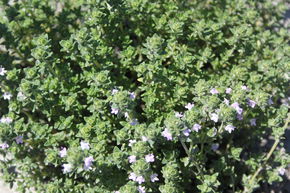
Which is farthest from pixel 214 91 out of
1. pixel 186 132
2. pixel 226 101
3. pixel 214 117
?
pixel 186 132

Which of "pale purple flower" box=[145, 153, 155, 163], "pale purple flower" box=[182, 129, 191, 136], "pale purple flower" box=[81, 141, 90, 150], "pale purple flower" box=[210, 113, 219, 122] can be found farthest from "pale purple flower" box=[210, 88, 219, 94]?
"pale purple flower" box=[81, 141, 90, 150]

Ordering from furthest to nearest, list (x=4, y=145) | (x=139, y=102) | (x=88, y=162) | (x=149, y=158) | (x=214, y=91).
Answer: (x=139, y=102) < (x=4, y=145) < (x=214, y=91) < (x=149, y=158) < (x=88, y=162)

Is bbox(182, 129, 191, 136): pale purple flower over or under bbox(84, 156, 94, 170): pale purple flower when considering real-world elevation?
over

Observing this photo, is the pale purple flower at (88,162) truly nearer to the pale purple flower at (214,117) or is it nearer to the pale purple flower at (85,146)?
the pale purple flower at (85,146)

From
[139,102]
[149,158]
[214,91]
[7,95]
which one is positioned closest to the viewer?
[149,158]

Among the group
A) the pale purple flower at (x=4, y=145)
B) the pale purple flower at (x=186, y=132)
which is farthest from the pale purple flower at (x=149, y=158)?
the pale purple flower at (x=4, y=145)

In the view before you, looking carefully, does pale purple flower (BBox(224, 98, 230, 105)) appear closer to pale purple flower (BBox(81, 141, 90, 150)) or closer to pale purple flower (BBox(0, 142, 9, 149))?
pale purple flower (BBox(81, 141, 90, 150))

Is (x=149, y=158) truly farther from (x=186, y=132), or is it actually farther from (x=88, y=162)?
(x=88, y=162)

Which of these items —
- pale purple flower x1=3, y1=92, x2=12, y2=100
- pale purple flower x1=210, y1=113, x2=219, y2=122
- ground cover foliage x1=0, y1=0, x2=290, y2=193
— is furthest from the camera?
pale purple flower x1=3, y1=92, x2=12, y2=100
